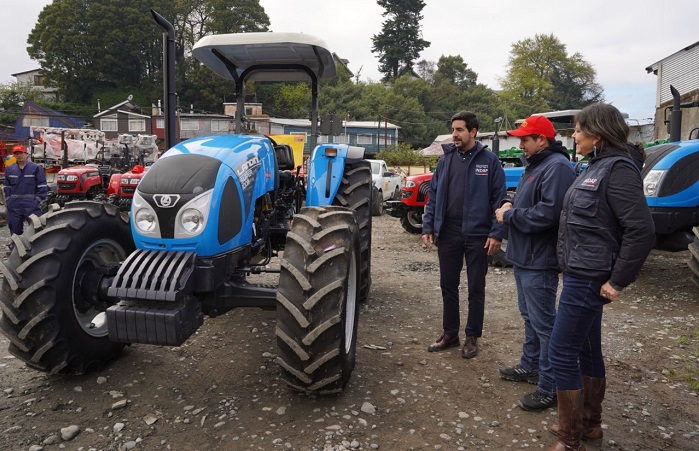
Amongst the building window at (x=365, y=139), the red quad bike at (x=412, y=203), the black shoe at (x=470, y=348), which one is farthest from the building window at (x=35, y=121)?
the black shoe at (x=470, y=348)

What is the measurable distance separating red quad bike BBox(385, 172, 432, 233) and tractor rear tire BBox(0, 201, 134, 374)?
24.4 feet

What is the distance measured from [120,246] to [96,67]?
186 feet

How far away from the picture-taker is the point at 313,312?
10.1ft

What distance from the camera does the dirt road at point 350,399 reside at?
3.02 metres

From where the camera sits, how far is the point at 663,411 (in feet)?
11.2

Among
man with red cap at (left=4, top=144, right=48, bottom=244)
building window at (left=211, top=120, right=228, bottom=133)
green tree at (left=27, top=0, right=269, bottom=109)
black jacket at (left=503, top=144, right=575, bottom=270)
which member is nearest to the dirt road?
black jacket at (left=503, top=144, right=575, bottom=270)

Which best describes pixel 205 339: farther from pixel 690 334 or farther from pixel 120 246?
pixel 690 334

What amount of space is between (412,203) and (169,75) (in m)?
7.28

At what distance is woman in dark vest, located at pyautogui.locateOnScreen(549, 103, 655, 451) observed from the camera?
257 cm

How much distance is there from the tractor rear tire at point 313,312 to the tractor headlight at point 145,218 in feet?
2.74

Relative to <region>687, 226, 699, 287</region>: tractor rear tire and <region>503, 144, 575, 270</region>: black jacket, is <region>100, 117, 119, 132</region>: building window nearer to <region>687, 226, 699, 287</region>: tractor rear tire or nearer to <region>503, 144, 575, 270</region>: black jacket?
<region>687, 226, 699, 287</region>: tractor rear tire

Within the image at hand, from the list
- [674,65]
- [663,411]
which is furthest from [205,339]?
[674,65]

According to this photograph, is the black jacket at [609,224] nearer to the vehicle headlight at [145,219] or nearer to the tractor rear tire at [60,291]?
the vehicle headlight at [145,219]

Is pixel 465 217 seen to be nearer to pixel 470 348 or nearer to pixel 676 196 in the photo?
pixel 470 348
